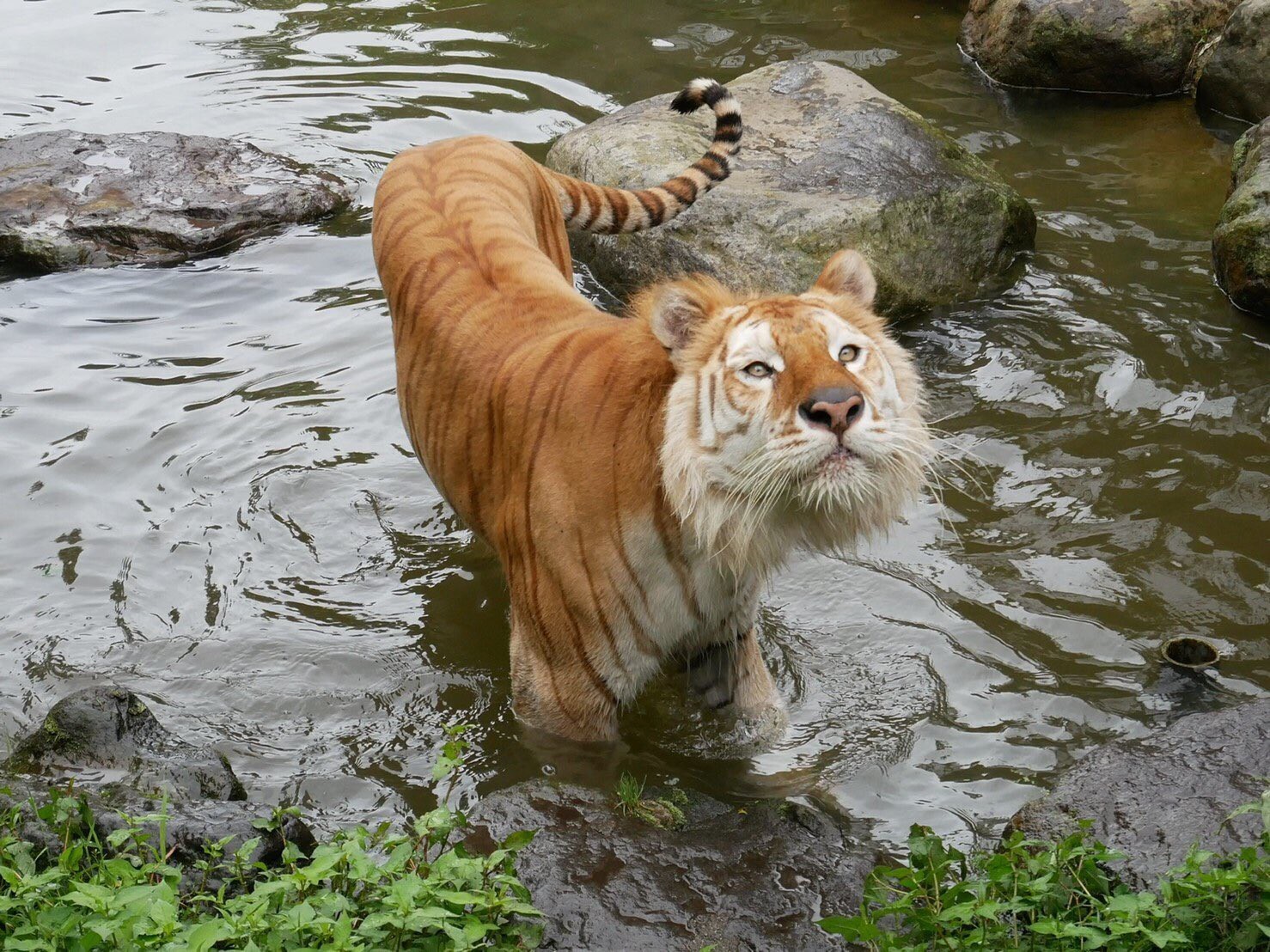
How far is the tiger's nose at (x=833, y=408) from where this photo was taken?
2.74 metres

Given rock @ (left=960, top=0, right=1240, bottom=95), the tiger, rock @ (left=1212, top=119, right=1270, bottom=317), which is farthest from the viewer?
rock @ (left=960, top=0, right=1240, bottom=95)

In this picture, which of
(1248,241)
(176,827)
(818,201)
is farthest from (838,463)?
(1248,241)

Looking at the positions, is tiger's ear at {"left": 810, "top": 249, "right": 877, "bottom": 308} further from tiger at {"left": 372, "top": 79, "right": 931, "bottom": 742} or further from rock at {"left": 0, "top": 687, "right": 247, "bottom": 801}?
rock at {"left": 0, "top": 687, "right": 247, "bottom": 801}

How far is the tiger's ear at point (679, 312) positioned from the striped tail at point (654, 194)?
2039mm

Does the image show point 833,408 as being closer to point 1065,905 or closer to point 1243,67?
point 1065,905

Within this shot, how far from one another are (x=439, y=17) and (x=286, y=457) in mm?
6191

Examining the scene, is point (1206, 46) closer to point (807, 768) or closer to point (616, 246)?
point (616, 246)

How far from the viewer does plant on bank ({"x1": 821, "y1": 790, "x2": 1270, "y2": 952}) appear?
2.44m

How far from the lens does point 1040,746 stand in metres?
3.85

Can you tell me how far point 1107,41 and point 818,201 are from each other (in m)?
3.33

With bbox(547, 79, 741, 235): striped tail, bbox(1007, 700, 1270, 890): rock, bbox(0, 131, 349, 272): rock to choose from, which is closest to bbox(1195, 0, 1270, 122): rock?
bbox(547, 79, 741, 235): striped tail

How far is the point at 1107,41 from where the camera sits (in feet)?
27.5

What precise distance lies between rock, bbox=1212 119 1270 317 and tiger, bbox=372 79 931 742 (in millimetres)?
3212

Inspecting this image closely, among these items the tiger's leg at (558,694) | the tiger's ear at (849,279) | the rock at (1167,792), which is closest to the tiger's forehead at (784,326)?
the tiger's ear at (849,279)
